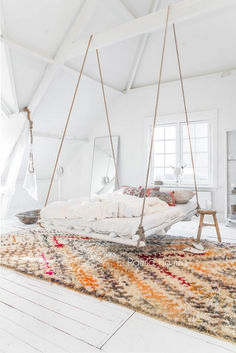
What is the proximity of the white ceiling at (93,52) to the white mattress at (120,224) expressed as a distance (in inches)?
107

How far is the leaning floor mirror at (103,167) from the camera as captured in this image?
6160 mm

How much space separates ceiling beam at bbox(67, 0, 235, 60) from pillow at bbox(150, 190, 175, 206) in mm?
2181

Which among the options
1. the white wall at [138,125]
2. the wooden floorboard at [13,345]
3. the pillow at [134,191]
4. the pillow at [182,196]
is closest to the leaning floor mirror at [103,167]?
the white wall at [138,125]

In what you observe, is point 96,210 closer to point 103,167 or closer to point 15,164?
point 15,164

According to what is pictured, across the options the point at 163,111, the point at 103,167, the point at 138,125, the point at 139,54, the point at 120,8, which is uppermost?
the point at 120,8

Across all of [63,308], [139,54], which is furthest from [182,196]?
[139,54]

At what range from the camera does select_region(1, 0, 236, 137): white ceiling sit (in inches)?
153

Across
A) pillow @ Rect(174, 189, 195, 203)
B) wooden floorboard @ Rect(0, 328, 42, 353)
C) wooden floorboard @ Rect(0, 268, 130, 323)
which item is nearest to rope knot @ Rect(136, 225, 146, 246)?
wooden floorboard @ Rect(0, 268, 130, 323)

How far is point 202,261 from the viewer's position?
280cm

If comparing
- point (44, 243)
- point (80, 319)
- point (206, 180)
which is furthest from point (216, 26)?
point (80, 319)

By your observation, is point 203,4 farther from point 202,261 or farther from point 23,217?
point 23,217

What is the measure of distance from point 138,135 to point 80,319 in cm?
466

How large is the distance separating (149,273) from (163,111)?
13.0ft

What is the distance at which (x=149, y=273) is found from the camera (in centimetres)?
248
